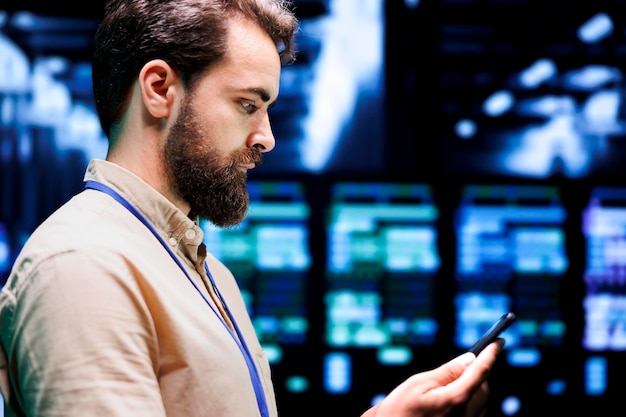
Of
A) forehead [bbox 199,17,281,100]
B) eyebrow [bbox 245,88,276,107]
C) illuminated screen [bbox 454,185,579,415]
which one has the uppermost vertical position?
forehead [bbox 199,17,281,100]

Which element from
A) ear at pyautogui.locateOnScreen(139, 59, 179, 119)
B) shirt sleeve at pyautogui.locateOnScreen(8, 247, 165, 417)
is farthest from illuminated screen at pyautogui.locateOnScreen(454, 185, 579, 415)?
shirt sleeve at pyautogui.locateOnScreen(8, 247, 165, 417)

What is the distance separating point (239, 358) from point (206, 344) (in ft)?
0.20

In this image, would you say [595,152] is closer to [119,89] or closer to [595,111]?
[595,111]

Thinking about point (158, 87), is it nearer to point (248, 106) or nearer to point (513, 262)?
point (248, 106)

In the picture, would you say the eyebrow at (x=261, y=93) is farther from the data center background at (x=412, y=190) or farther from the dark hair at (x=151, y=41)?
the data center background at (x=412, y=190)

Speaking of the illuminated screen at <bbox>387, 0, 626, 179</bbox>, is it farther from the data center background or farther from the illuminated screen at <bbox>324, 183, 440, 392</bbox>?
the illuminated screen at <bbox>324, 183, 440, 392</bbox>

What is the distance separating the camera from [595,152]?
304 cm

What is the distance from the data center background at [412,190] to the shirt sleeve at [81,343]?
196 centimetres

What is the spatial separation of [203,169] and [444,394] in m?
0.42

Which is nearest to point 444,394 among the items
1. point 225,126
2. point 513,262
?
point 225,126

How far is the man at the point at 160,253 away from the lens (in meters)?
0.84

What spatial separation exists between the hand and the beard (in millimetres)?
349

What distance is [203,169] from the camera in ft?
3.59

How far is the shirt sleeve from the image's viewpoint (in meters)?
0.82
